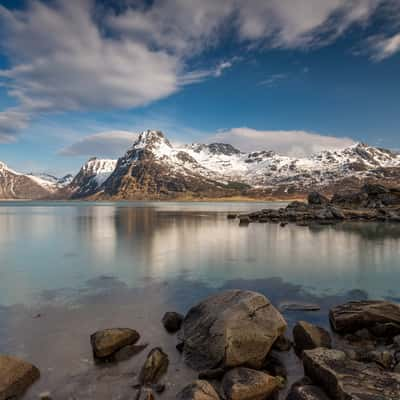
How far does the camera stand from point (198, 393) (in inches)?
317

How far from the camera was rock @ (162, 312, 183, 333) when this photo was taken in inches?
519

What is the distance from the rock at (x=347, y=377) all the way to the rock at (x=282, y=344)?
1919mm

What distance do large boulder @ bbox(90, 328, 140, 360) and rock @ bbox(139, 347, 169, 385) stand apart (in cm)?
162

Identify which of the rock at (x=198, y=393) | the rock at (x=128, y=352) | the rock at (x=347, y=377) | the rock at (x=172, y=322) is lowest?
the rock at (x=128, y=352)

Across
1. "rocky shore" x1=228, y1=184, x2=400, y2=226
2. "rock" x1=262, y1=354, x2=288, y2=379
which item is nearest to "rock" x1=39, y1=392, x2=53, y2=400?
"rock" x1=262, y1=354, x2=288, y2=379

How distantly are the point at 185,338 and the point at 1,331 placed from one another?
840 centimetres

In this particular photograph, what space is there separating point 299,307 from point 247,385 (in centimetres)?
867

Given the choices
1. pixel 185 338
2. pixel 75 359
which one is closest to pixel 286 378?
pixel 185 338

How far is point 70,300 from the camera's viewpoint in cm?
1730

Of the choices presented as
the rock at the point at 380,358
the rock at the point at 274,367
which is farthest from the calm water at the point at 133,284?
the rock at the point at 380,358

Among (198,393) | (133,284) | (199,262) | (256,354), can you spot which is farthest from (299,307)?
(199,262)

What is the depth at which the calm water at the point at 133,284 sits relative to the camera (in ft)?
34.7

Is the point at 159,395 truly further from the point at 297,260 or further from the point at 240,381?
the point at 297,260

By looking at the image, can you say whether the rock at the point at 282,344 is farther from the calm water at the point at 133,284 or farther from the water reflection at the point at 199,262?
the water reflection at the point at 199,262
